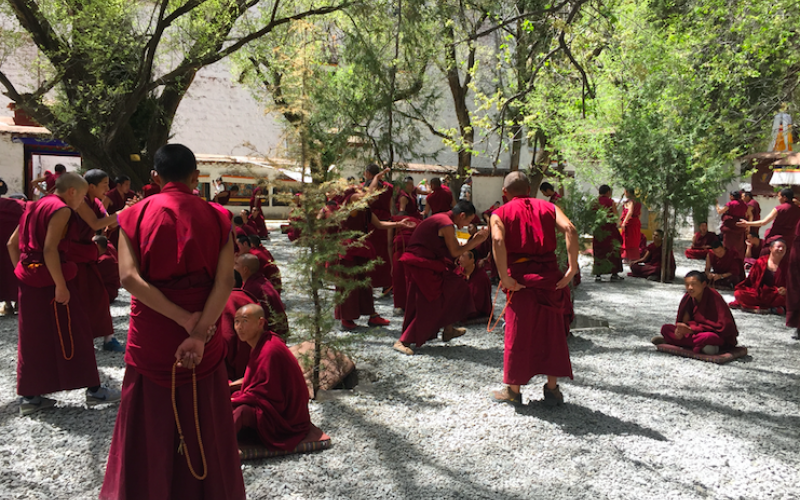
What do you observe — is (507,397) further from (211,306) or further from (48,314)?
(48,314)

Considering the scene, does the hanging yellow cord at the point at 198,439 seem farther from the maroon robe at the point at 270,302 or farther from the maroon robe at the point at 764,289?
the maroon robe at the point at 764,289

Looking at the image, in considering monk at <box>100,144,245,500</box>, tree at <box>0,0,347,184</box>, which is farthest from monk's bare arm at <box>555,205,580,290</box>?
tree at <box>0,0,347,184</box>

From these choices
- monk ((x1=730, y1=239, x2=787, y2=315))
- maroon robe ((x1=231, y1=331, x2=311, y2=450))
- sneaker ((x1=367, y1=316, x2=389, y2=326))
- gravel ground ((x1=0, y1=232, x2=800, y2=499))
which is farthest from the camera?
monk ((x1=730, y1=239, x2=787, y2=315))

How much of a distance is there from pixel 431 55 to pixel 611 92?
4844mm

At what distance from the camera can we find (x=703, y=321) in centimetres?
587

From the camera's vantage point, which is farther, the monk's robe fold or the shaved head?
the monk's robe fold

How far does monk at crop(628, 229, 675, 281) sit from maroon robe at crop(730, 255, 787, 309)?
271cm

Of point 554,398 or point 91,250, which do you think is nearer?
point 554,398

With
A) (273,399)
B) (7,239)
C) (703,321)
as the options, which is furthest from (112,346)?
(703,321)

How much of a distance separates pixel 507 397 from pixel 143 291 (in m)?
3.03

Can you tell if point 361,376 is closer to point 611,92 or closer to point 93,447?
point 93,447

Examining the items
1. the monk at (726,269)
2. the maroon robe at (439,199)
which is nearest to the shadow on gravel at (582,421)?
the maroon robe at (439,199)

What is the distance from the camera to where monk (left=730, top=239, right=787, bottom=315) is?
315 inches

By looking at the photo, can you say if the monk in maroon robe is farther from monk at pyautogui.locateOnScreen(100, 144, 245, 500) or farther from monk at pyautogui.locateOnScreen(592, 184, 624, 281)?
monk at pyautogui.locateOnScreen(100, 144, 245, 500)
